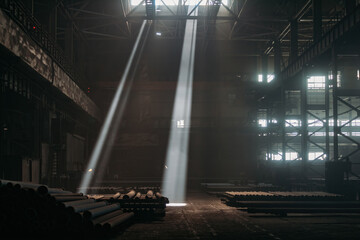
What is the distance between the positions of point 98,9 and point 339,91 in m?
19.3

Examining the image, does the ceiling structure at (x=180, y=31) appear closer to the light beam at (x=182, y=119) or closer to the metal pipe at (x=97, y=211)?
the light beam at (x=182, y=119)

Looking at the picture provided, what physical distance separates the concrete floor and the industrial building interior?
6 cm

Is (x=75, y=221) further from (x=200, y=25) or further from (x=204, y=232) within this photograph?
(x=200, y=25)

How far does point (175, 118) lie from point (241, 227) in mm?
24970

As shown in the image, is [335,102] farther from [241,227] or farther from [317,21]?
[241,227]

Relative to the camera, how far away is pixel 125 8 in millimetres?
29188

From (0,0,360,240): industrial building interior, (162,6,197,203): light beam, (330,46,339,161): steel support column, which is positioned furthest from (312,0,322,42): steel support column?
(162,6,197,203): light beam

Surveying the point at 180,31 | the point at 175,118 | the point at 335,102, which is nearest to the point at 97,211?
the point at 335,102

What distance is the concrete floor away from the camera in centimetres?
898

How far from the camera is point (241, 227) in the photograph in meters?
10.3

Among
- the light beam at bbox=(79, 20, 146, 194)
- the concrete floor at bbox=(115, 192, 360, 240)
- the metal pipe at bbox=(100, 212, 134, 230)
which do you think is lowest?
the concrete floor at bbox=(115, 192, 360, 240)

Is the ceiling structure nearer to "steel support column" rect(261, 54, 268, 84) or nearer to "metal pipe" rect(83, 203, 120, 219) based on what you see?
"steel support column" rect(261, 54, 268, 84)

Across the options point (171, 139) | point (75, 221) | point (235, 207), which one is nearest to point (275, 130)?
point (171, 139)

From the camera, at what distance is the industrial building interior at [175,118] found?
1079cm
